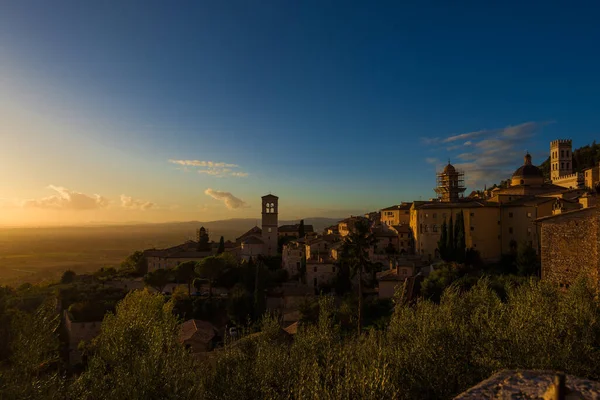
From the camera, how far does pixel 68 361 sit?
32.8 m

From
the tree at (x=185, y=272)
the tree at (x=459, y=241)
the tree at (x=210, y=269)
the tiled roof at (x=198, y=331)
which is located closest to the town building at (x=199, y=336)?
the tiled roof at (x=198, y=331)

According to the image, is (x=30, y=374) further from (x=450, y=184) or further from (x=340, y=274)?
(x=450, y=184)

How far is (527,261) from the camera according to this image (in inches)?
1425

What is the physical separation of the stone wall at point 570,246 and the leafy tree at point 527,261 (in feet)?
72.1

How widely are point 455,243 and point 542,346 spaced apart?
35.2 meters

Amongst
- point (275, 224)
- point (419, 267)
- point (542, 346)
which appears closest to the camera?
point (542, 346)

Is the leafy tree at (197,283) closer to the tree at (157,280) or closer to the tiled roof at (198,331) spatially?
the tree at (157,280)

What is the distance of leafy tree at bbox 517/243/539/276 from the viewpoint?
3553 centimetres

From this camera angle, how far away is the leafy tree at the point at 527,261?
35.5 meters

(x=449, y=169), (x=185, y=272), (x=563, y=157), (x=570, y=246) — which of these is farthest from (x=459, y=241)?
(x=563, y=157)

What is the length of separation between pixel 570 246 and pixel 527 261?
78.8 ft

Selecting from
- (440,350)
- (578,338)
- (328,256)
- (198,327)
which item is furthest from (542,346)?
(328,256)

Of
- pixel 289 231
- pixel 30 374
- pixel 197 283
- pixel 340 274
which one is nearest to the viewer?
pixel 30 374

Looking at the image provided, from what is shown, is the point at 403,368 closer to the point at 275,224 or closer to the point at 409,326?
the point at 409,326
